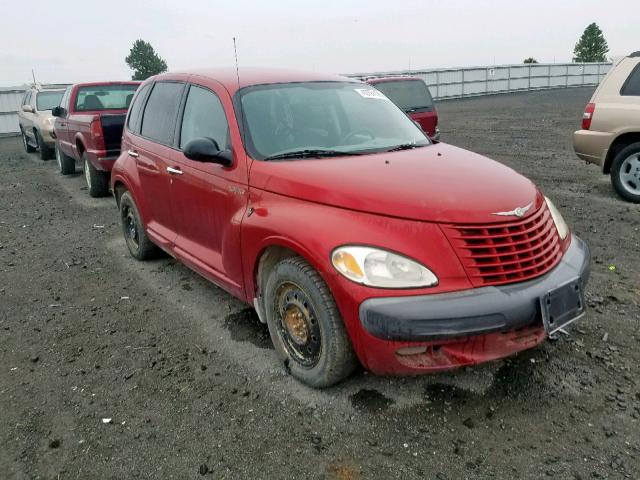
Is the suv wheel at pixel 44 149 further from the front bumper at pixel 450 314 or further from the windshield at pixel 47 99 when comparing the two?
the front bumper at pixel 450 314

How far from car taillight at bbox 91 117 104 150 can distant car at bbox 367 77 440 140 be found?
18.2 ft

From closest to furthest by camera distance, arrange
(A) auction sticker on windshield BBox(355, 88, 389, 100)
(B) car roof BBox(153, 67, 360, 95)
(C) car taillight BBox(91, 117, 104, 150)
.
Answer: (B) car roof BBox(153, 67, 360, 95), (A) auction sticker on windshield BBox(355, 88, 389, 100), (C) car taillight BBox(91, 117, 104, 150)

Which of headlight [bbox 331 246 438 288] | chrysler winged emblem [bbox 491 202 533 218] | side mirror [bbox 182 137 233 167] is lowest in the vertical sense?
headlight [bbox 331 246 438 288]

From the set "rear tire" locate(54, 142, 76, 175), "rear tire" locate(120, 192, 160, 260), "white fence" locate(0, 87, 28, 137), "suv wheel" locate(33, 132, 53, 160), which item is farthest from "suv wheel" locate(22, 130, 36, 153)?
"rear tire" locate(120, 192, 160, 260)

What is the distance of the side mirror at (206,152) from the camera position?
3.38 m

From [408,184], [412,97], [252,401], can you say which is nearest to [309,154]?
[408,184]

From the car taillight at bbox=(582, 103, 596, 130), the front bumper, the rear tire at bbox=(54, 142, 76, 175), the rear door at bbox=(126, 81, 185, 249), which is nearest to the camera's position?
the front bumper

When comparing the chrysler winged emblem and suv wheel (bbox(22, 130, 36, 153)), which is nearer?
the chrysler winged emblem

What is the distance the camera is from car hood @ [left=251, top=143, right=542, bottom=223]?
2676 mm

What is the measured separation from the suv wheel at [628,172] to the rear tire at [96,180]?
25.9 feet

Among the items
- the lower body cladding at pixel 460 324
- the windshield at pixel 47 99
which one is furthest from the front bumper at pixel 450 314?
the windshield at pixel 47 99

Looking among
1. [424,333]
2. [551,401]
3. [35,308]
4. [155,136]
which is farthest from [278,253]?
[35,308]

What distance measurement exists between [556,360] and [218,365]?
219cm

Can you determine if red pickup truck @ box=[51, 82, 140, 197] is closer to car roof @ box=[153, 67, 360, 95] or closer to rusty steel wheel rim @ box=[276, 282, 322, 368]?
car roof @ box=[153, 67, 360, 95]
